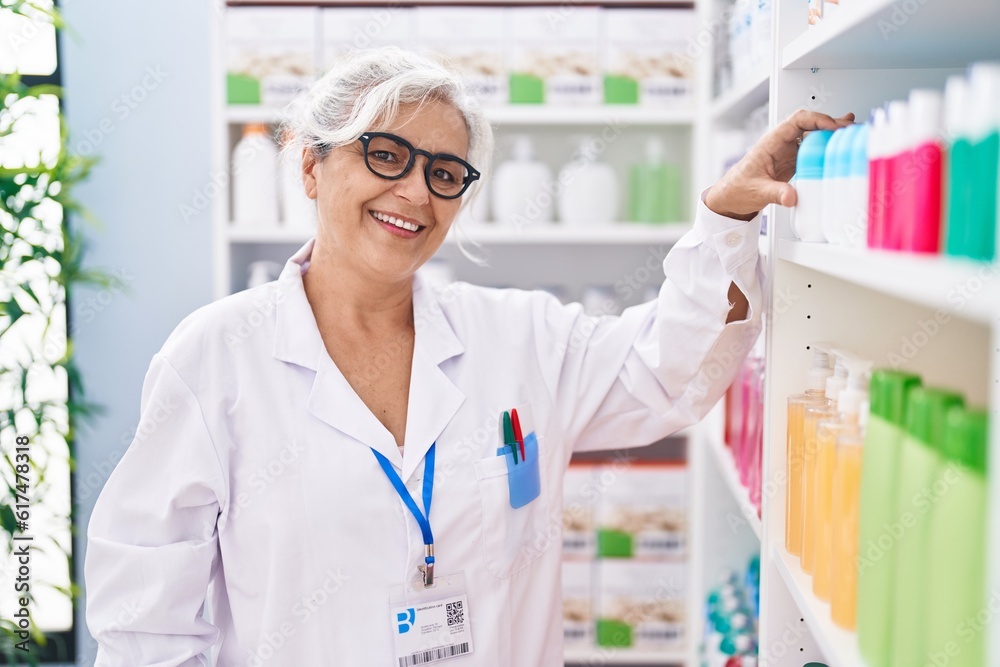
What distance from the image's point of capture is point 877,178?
0.81 m

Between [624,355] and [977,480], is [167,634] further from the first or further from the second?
[977,480]

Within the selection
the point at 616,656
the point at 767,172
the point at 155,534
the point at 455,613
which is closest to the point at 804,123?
the point at 767,172

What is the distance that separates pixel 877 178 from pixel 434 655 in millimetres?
969

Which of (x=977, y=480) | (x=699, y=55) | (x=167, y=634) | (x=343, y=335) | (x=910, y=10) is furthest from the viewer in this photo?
(x=699, y=55)

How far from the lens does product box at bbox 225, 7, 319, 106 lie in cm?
237

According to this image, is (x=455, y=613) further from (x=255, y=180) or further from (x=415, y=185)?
(x=255, y=180)

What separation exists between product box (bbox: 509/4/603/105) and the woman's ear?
105cm

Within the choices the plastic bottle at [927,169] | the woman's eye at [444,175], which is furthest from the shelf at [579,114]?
the plastic bottle at [927,169]

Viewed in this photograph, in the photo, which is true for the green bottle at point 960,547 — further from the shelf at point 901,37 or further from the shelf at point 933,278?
the shelf at point 901,37

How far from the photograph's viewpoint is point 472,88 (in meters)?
2.39

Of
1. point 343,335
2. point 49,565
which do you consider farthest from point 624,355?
point 49,565

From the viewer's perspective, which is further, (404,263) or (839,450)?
(404,263)

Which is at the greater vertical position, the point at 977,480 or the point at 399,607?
the point at 977,480

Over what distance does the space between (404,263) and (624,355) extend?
1.38ft
